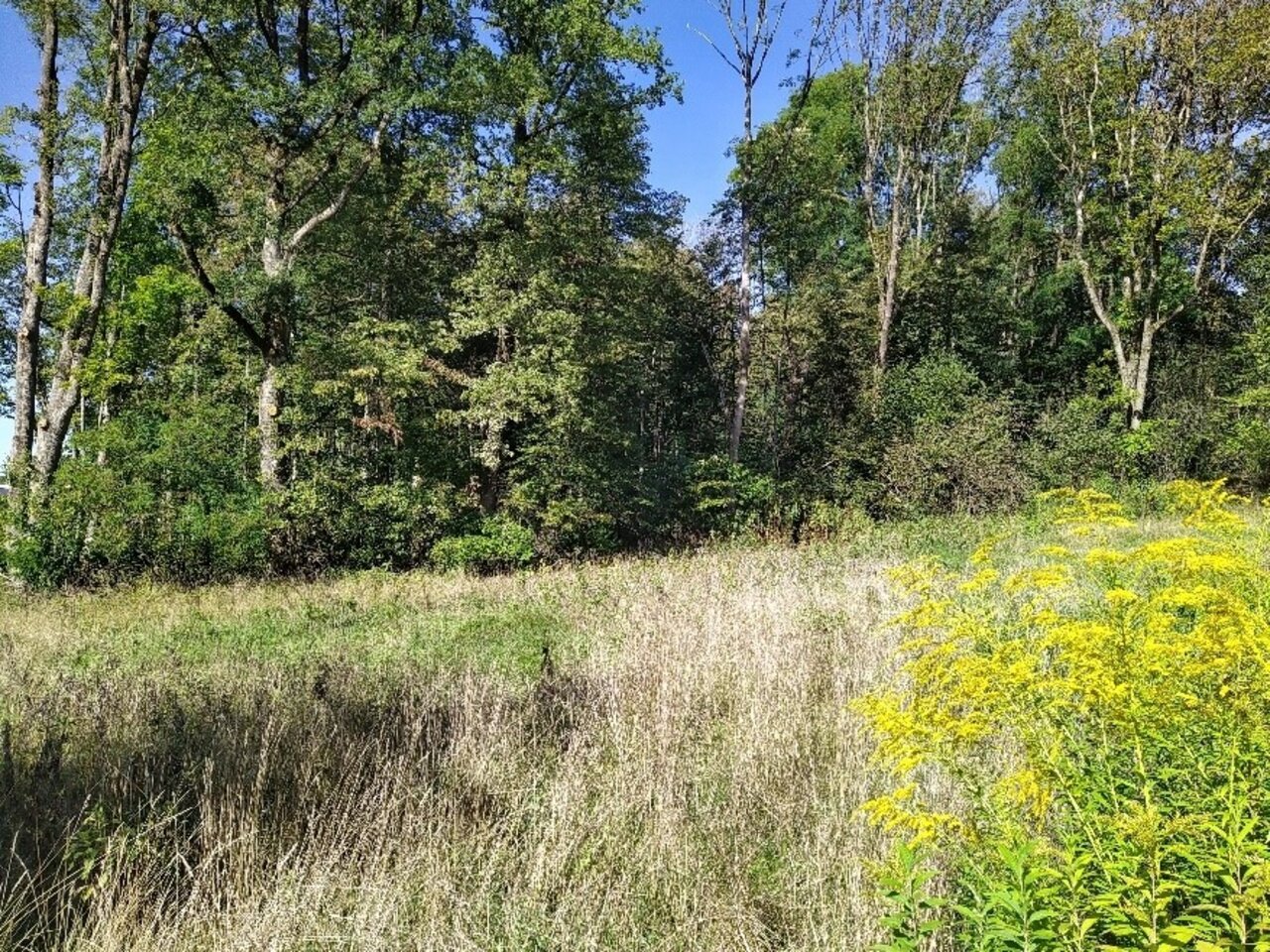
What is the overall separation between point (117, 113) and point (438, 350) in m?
6.81

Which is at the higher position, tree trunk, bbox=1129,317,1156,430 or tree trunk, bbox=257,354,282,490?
tree trunk, bbox=1129,317,1156,430

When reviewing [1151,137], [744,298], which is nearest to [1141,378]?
[1151,137]

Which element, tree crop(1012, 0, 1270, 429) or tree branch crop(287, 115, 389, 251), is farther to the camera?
tree crop(1012, 0, 1270, 429)

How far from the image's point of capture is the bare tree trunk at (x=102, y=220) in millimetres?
12188

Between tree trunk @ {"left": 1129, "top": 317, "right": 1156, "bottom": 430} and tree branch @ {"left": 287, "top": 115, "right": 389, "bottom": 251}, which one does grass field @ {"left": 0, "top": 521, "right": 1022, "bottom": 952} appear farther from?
tree trunk @ {"left": 1129, "top": 317, "right": 1156, "bottom": 430}

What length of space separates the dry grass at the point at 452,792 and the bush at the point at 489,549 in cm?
805

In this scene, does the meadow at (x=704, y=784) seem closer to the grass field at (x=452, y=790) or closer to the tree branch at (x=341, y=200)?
the grass field at (x=452, y=790)

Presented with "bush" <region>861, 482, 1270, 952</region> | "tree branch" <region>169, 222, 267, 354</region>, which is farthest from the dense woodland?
"bush" <region>861, 482, 1270, 952</region>

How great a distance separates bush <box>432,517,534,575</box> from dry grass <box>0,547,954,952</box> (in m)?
8.05

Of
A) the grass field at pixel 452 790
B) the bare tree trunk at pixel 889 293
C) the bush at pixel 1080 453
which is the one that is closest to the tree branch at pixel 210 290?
the grass field at pixel 452 790

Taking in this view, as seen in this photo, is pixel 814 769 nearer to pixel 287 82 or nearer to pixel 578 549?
pixel 578 549

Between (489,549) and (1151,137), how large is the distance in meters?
22.2

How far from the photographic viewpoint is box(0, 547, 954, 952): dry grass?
103 inches

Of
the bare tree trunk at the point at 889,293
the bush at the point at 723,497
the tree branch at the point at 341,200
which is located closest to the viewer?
the tree branch at the point at 341,200
